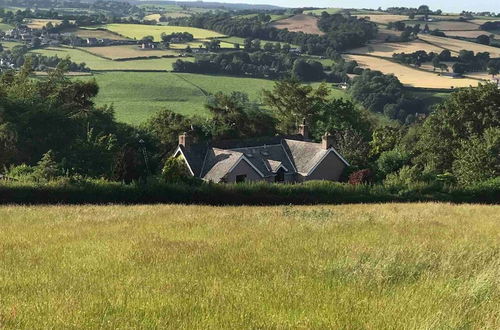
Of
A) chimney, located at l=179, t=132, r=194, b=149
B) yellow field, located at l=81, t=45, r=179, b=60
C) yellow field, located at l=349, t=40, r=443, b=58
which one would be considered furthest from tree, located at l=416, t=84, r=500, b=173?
yellow field, located at l=349, t=40, r=443, b=58

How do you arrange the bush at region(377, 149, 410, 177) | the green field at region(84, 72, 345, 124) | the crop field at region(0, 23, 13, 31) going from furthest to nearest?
the crop field at region(0, 23, 13, 31) < the green field at region(84, 72, 345, 124) < the bush at region(377, 149, 410, 177)

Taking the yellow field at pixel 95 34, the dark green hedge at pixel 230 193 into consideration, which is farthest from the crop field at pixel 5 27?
the dark green hedge at pixel 230 193

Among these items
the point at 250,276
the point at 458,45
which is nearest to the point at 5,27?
the point at 458,45

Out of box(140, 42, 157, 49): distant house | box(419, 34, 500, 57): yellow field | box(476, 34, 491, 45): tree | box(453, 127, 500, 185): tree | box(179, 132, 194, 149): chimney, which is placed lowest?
box(179, 132, 194, 149): chimney

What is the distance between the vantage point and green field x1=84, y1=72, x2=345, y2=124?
92375 mm

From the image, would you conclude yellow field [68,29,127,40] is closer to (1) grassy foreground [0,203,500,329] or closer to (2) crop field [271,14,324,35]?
(2) crop field [271,14,324,35]

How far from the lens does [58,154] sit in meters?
43.8

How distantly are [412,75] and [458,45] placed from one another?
1457 inches

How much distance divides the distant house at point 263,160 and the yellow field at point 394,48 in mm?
102080

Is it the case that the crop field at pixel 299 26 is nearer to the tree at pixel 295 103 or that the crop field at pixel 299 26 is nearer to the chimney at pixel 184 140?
the tree at pixel 295 103

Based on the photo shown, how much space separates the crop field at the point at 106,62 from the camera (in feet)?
381

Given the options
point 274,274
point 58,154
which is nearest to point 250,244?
point 274,274

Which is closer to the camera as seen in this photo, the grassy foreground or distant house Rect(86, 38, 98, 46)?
the grassy foreground

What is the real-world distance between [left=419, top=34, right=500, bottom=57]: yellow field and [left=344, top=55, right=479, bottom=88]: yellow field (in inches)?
879
